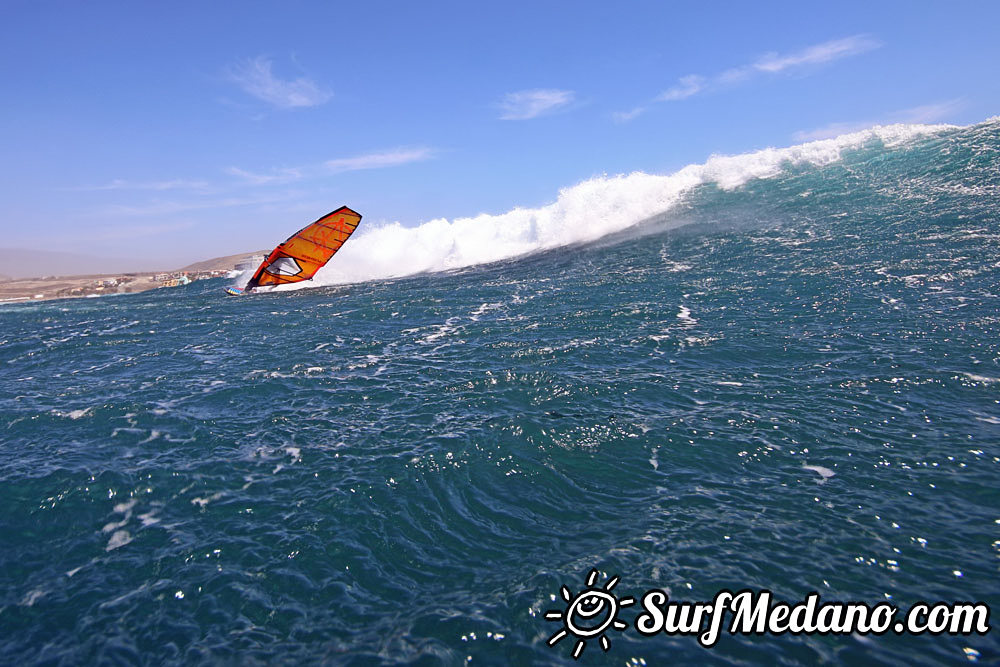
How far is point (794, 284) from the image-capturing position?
20734mm

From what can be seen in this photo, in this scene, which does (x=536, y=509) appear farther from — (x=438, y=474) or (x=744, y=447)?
(x=744, y=447)

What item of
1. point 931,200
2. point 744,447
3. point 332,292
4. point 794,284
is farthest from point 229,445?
point 931,200
